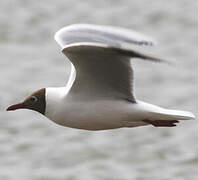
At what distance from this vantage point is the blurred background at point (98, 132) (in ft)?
34.4

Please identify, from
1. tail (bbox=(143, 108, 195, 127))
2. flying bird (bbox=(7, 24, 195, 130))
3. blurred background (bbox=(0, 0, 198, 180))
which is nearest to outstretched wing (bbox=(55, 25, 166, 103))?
flying bird (bbox=(7, 24, 195, 130))

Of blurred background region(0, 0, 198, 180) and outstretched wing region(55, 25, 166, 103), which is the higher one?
blurred background region(0, 0, 198, 180)

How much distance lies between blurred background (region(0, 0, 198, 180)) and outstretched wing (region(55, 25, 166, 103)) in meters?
4.64

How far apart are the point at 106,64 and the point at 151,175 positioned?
5243 mm

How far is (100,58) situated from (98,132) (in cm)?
597

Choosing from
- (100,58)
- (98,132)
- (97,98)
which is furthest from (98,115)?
(98,132)

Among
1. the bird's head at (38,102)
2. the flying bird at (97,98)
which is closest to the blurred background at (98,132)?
the bird's head at (38,102)

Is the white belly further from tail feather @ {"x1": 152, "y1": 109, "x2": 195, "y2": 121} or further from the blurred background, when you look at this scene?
the blurred background

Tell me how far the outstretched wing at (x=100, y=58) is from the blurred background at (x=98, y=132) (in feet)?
15.2

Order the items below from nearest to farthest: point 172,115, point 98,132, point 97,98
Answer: point 172,115
point 97,98
point 98,132

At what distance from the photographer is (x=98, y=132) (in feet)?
36.5

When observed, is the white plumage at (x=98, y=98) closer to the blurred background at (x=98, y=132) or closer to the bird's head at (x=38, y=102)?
the bird's head at (x=38, y=102)

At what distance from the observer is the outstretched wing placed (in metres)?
4.97

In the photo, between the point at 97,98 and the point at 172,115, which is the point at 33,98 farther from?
the point at 172,115
